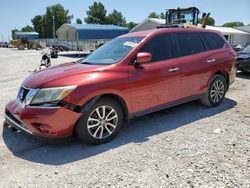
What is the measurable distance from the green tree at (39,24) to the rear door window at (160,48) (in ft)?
258

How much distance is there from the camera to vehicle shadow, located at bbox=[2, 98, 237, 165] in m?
3.57

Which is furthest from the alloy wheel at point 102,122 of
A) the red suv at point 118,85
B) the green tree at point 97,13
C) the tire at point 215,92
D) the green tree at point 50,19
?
the green tree at point 50,19

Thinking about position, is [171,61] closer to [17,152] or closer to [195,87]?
[195,87]

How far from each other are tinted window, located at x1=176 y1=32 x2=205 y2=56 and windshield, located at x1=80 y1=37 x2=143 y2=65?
3.16ft

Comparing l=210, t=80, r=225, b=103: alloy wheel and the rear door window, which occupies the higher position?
the rear door window

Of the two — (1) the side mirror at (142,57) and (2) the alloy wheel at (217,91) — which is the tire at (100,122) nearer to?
(1) the side mirror at (142,57)

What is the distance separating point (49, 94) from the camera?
11.4 ft

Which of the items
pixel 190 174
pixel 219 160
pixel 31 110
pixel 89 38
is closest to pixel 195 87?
pixel 219 160

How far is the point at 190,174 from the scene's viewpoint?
3.02 metres

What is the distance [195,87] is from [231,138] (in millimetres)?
1440

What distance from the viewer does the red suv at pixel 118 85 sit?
3.48 meters

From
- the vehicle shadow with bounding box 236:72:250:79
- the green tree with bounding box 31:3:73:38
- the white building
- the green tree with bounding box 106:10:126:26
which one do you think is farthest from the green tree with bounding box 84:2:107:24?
the vehicle shadow with bounding box 236:72:250:79

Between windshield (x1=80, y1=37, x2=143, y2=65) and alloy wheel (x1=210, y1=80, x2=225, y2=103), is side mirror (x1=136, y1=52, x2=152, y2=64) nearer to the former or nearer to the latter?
windshield (x1=80, y1=37, x2=143, y2=65)

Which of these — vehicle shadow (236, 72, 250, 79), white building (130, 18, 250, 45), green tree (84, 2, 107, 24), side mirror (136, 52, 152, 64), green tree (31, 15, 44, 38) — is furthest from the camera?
green tree (31, 15, 44, 38)
